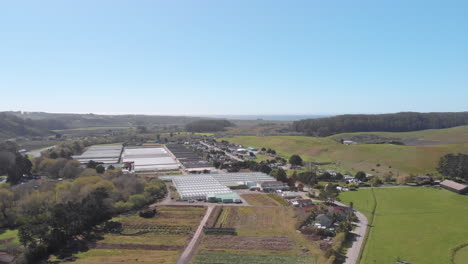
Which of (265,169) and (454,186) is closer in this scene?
(454,186)

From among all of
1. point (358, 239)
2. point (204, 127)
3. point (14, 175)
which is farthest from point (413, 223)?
point (204, 127)

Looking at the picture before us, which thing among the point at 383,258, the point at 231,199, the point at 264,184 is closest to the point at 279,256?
the point at 383,258

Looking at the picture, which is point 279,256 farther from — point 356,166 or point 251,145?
point 251,145

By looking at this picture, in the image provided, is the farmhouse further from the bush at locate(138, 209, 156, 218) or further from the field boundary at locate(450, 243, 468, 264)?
the field boundary at locate(450, 243, 468, 264)

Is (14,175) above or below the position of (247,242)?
above

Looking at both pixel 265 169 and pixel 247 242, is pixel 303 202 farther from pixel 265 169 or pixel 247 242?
pixel 265 169

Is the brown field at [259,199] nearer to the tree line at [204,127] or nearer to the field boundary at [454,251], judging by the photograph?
the field boundary at [454,251]

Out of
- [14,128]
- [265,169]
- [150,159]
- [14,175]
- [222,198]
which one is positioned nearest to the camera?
[222,198]
